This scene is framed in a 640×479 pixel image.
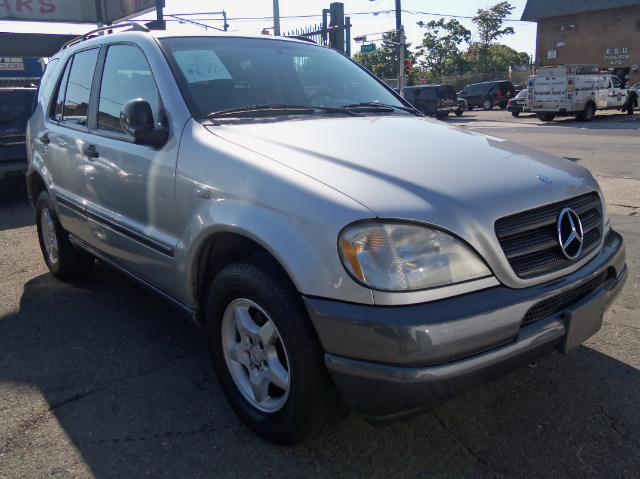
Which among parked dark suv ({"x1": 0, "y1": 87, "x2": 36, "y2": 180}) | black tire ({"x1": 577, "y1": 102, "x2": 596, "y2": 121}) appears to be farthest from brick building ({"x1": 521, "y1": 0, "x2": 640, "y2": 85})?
parked dark suv ({"x1": 0, "y1": 87, "x2": 36, "y2": 180})

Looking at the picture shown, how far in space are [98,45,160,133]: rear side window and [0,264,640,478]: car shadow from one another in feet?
4.65

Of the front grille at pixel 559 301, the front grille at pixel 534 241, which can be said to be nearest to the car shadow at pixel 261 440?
the front grille at pixel 559 301

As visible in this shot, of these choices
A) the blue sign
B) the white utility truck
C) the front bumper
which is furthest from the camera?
the blue sign

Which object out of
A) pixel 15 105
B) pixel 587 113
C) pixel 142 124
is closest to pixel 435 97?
pixel 587 113

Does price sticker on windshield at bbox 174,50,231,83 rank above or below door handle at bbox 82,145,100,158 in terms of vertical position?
above

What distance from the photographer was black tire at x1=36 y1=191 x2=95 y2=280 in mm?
4504

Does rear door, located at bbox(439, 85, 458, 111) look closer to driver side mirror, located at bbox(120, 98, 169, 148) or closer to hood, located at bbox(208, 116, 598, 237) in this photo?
hood, located at bbox(208, 116, 598, 237)

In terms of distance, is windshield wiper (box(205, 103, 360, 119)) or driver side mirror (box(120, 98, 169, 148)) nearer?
driver side mirror (box(120, 98, 169, 148))

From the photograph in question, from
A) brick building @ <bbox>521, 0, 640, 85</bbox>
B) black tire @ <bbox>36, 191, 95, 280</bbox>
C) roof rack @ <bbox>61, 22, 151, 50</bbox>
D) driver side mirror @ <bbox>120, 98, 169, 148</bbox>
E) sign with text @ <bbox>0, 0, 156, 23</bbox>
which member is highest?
brick building @ <bbox>521, 0, 640, 85</bbox>

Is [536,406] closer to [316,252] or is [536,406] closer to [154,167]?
[316,252]

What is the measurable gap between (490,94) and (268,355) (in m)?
36.9

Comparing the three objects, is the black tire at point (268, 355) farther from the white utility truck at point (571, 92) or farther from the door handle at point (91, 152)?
the white utility truck at point (571, 92)

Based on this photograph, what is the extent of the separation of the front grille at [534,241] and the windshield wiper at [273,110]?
1.39m

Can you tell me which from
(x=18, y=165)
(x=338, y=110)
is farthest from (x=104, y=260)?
(x=18, y=165)
